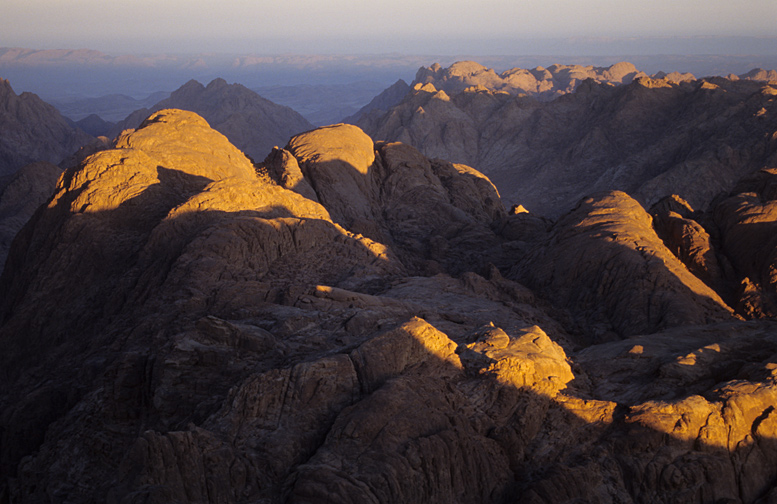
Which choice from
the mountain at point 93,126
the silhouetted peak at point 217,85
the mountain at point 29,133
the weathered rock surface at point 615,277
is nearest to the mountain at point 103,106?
the mountain at point 93,126

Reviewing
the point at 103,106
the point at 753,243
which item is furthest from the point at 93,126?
the point at 753,243

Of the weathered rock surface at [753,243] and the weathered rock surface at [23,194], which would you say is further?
the weathered rock surface at [23,194]

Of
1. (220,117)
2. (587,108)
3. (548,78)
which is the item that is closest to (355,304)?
(587,108)

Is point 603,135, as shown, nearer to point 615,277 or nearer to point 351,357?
point 615,277

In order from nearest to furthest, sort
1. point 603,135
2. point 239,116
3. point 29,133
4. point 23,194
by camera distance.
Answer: point 23,194
point 603,135
point 29,133
point 239,116

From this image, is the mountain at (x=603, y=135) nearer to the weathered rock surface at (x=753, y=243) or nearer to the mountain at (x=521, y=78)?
the weathered rock surface at (x=753, y=243)

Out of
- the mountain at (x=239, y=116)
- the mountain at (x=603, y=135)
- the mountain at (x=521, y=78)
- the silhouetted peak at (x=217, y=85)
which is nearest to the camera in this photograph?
the mountain at (x=603, y=135)
